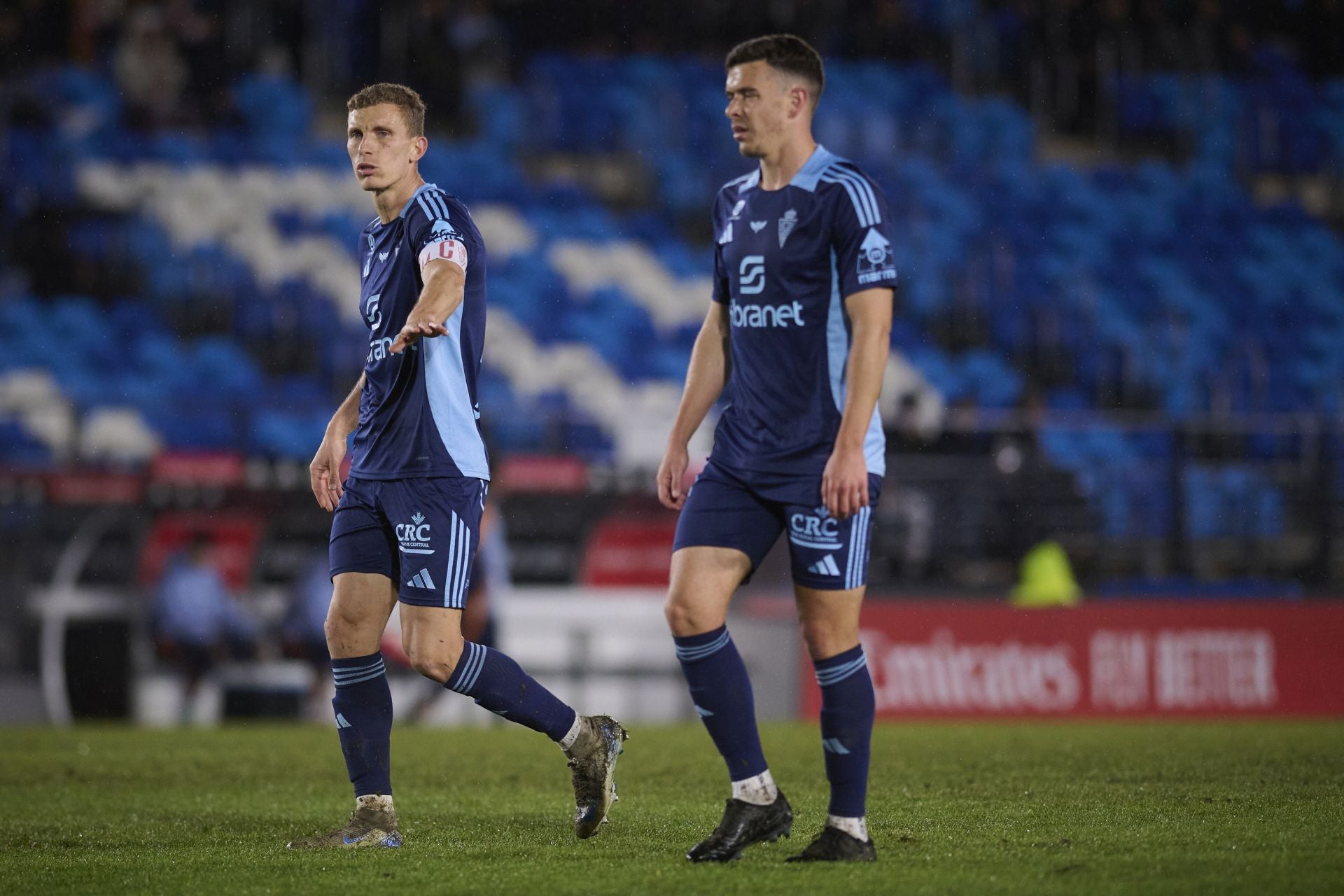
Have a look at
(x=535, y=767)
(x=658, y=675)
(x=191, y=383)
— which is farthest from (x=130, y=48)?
(x=535, y=767)

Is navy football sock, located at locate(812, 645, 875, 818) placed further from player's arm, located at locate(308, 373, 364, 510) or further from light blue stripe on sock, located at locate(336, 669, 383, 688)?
player's arm, located at locate(308, 373, 364, 510)

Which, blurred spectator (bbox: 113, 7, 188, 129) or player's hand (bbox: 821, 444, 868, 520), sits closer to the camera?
player's hand (bbox: 821, 444, 868, 520)

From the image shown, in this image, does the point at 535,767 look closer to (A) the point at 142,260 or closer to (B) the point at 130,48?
(A) the point at 142,260

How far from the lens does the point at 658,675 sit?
11008mm

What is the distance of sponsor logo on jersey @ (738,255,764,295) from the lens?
4.22 meters

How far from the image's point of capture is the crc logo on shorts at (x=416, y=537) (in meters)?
4.62

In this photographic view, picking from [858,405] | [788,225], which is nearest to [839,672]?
[858,405]

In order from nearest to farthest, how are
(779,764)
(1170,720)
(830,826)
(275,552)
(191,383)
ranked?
(830,826) → (779,764) → (1170,720) → (275,552) → (191,383)

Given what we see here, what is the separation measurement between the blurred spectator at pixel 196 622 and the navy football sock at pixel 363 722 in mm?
6524

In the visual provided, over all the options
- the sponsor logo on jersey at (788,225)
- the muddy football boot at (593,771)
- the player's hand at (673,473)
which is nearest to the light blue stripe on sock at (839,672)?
the player's hand at (673,473)

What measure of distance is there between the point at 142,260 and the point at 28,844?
13205 mm

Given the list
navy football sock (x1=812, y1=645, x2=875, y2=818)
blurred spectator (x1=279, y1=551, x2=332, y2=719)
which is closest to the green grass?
navy football sock (x1=812, y1=645, x2=875, y2=818)

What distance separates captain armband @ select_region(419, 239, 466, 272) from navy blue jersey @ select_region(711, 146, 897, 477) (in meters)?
0.84

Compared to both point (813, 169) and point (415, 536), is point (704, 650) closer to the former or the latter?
point (415, 536)
